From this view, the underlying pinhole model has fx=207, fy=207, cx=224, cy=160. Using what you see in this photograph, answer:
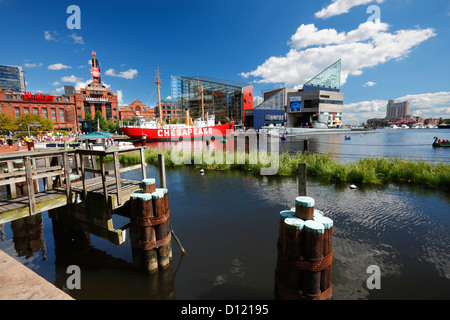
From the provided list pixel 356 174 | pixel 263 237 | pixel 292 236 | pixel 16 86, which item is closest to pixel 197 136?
pixel 356 174

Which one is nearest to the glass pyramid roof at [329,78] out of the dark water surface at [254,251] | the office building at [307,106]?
the office building at [307,106]

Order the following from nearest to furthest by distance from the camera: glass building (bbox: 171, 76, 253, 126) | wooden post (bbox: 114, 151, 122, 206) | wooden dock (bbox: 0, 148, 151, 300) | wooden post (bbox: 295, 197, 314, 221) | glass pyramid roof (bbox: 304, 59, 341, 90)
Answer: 1. wooden post (bbox: 295, 197, 314, 221)
2. wooden dock (bbox: 0, 148, 151, 300)
3. wooden post (bbox: 114, 151, 122, 206)
4. glass building (bbox: 171, 76, 253, 126)
5. glass pyramid roof (bbox: 304, 59, 341, 90)

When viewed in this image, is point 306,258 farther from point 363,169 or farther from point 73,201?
point 363,169

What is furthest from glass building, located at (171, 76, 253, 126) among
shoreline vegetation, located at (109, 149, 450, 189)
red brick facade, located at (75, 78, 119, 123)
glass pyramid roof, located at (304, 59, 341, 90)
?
shoreline vegetation, located at (109, 149, 450, 189)

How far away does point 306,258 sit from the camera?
10.4ft

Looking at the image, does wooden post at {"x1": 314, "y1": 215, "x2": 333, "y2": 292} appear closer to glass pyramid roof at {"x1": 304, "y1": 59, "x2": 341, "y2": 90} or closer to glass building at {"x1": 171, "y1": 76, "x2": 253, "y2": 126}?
glass building at {"x1": 171, "y1": 76, "x2": 253, "y2": 126}

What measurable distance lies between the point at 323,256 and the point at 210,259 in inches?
136

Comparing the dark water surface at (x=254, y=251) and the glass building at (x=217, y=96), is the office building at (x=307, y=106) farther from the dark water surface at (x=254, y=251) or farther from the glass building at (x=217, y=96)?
the dark water surface at (x=254, y=251)

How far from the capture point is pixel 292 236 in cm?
323

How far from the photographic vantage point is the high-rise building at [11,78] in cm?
17288

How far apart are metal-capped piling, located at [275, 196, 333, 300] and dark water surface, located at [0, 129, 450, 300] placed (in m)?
1.57

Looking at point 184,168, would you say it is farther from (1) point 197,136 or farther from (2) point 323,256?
(1) point 197,136

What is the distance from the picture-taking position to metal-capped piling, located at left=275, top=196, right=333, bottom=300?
10.3 feet

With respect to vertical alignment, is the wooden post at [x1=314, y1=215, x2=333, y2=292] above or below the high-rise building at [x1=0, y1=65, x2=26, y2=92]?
below
